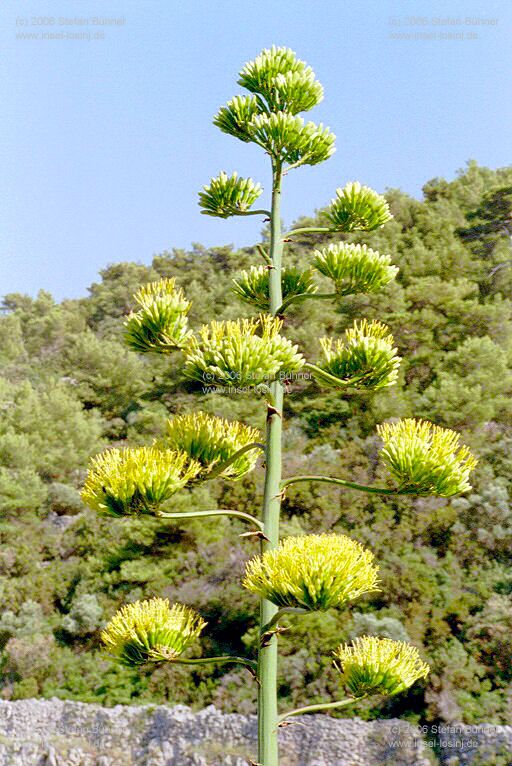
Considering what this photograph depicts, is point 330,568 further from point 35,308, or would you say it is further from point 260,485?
point 35,308

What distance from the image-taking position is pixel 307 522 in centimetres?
1298

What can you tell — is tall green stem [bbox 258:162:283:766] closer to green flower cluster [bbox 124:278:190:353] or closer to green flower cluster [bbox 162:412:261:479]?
green flower cluster [bbox 162:412:261:479]

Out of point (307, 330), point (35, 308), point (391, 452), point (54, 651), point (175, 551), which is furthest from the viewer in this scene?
point (35, 308)

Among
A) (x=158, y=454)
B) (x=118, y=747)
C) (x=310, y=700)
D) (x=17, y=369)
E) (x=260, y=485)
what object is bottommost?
(x=118, y=747)

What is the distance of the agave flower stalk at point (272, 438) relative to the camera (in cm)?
297

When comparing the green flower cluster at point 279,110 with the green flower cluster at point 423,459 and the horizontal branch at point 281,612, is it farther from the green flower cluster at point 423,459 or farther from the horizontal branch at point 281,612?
the horizontal branch at point 281,612

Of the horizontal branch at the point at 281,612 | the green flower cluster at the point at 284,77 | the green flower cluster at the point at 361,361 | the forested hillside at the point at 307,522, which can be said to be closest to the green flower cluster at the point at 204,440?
the green flower cluster at the point at 361,361

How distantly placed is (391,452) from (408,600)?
879cm

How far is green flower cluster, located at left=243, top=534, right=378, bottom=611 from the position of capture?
2807 mm

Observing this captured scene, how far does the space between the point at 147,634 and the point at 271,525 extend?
2.55 ft

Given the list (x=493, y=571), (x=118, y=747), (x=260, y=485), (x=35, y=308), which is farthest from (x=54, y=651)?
(x=35, y=308)

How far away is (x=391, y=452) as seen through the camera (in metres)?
3.19

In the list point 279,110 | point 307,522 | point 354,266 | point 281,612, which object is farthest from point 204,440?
point 307,522

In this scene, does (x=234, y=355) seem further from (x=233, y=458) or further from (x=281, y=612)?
(x=281, y=612)
